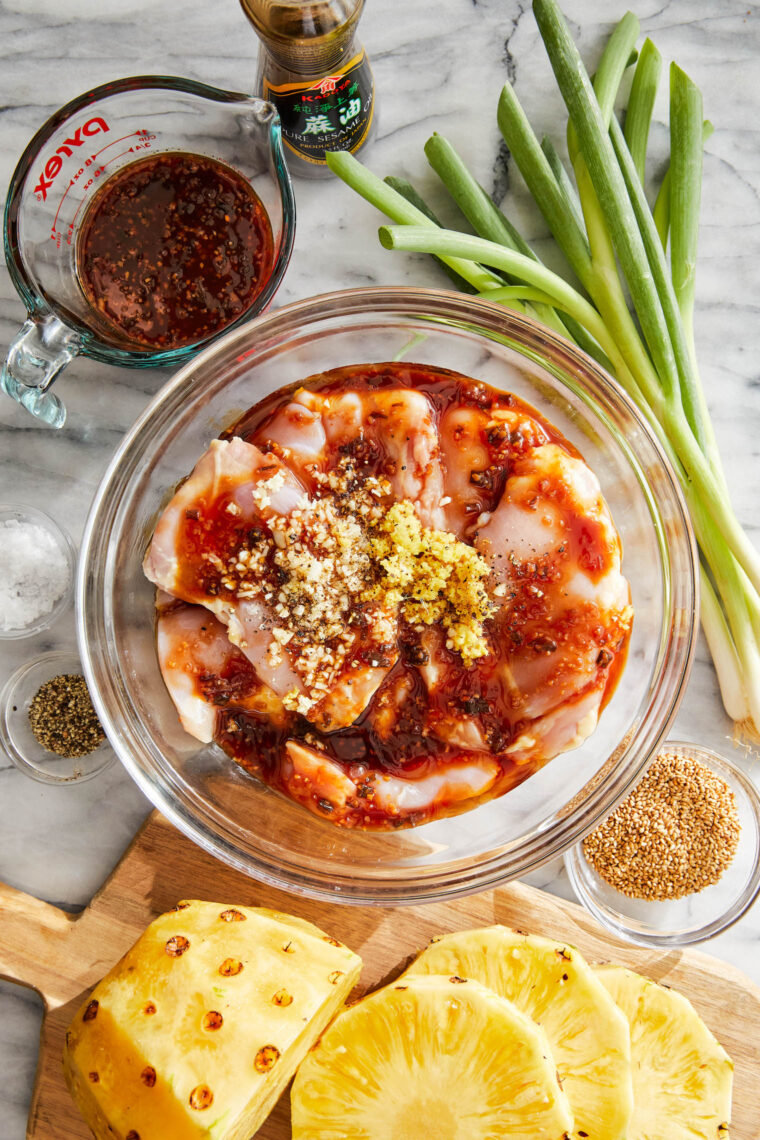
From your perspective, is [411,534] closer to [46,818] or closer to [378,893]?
[378,893]

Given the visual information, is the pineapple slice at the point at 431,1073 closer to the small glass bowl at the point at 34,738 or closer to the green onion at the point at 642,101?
the small glass bowl at the point at 34,738

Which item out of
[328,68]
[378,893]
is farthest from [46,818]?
[328,68]

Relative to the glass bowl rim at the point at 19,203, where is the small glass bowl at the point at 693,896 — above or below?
below

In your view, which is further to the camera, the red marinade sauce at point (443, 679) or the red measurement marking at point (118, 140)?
the red measurement marking at point (118, 140)

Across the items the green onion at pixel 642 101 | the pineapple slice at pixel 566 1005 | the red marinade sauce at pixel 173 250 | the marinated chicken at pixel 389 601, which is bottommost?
the pineapple slice at pixel 566 1005

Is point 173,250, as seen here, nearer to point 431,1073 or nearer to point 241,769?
point 241,769

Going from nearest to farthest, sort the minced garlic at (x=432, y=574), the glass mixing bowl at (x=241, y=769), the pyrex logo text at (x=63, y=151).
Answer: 1. the minced garlic at (x=432, y=574)
2. the glass mixing bowl at (x=241, y=769)
3. the pyrex logo text at (x=63, y=151)

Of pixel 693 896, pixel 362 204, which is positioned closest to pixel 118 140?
pixel 362 204

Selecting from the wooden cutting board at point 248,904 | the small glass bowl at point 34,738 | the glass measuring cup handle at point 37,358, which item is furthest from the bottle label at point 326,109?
the wooden cutting board at point 248,904
